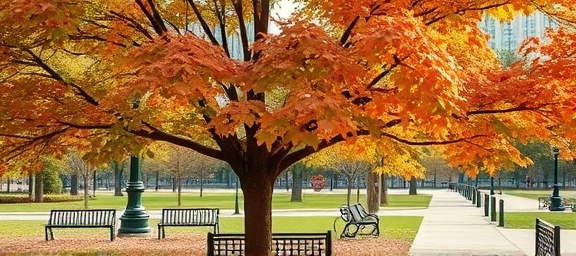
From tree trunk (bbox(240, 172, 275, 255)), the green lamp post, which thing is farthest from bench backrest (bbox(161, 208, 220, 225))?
tree trunk (bbox(240, 172, 275, 255))

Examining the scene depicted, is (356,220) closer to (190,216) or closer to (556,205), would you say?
(190,216)

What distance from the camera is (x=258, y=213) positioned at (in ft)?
35.2

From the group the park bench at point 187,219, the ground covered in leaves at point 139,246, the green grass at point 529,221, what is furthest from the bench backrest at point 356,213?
the green grass at point 529,221

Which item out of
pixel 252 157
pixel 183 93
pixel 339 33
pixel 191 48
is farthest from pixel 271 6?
pixel 183 93

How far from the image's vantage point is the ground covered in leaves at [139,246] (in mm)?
15727

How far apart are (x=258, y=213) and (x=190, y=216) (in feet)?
32.1

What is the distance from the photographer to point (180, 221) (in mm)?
19984

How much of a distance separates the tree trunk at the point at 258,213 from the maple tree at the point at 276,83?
0.02 metres

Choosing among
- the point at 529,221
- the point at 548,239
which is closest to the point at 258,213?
the point at 548,239

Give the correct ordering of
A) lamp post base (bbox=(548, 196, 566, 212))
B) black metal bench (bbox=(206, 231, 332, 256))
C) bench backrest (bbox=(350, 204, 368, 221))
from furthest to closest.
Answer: lamp post base (bbox=(548, 196, 566, 212)), bench backrest (bbox=(350, 204, 368, 221)), black metal bench (bbox=(206, 231, 332, 256))

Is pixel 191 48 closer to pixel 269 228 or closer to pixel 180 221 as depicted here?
pixel 269 228

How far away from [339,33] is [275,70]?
476 cm

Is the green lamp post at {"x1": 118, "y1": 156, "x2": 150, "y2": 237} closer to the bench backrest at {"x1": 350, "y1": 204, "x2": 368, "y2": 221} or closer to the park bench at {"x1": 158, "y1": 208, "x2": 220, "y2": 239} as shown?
the park bench at {"x1": 158, "y1": 208, "x2": 220, "y2": 239}

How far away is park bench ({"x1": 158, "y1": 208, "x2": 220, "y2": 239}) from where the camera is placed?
1933 centimetres
